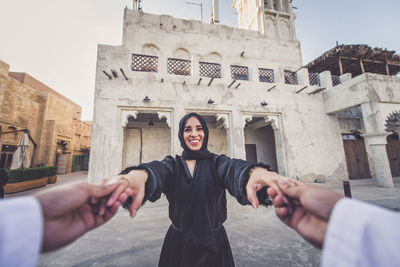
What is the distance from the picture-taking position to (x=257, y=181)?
102 cm

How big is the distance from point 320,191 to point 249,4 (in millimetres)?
15728

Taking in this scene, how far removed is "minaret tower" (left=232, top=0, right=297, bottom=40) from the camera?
10.9 meters

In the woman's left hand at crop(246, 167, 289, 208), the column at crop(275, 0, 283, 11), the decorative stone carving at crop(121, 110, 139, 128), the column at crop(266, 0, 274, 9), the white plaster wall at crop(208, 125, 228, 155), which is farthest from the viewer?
the column at crop(275, 0, 283, 11)

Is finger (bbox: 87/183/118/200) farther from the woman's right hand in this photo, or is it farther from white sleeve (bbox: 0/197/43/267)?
white sleeve (bbox: 0/197/43/267)

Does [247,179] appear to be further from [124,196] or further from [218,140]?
[218,140]

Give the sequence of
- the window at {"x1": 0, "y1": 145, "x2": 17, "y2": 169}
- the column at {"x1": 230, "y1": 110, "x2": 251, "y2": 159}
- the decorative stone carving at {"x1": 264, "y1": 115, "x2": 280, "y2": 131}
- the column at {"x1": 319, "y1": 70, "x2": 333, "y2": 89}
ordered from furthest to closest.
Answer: the window at {"x1": 0, "y1": 145, "x2": 17, "y2": 169}, the column at {"x1": 319, "y1": 70, "x2": 333, "y2": 89}, the decorative stone carving at {"x1": 264, "y1": 115, "x2": 280, "y2": 131}, the column at {"x1": 230, "y1": 110, "x2": 251, "y2": 159}

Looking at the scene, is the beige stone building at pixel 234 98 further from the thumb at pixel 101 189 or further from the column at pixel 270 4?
the thumb at pixel 101 189

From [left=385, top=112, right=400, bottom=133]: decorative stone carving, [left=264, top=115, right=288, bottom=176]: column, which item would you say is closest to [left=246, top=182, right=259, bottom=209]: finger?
[left=264, top=115, right=288, bottom=176]: column

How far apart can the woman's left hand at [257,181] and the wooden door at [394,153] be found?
14763mm

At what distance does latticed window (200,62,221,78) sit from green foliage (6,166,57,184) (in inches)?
382

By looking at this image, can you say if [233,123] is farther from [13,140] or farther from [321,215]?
[13,140]

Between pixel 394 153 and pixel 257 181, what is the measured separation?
50.8ft

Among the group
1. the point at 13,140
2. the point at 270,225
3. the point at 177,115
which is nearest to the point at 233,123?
the point at 177,115

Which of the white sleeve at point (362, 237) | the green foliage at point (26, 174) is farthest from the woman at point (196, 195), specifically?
the green foliage at point (26, 174)
